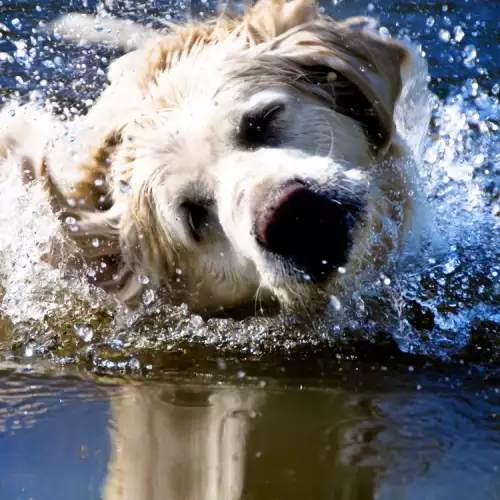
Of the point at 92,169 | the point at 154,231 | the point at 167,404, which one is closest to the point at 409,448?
the point at 167,404

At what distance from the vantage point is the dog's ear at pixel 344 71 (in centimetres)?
354

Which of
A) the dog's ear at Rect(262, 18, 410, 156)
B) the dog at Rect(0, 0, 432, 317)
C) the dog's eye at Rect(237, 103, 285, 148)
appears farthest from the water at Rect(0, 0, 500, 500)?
the dog's eye at Rect(237, 103, 285, 148)

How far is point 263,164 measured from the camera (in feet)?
10.2

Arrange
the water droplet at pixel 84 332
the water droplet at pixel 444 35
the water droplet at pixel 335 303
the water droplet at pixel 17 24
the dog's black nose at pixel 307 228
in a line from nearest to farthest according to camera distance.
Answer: the dog's black nose at pixel 307 228 → the water droplet at pixel 335 303 → the water droplet at pixel 84 332 → the water droplet at pixel 444 35 → the water droplet at pixel 17 24

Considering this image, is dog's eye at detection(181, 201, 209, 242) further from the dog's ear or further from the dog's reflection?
the dog's reflection

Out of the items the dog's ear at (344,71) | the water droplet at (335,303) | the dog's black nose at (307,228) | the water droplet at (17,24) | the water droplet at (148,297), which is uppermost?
the water droplet at (17,24)

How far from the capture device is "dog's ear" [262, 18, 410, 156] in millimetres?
3543

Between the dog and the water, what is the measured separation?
20 centimetres

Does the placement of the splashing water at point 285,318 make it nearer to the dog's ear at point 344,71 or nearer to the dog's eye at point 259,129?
the dog's ear at point 344,71

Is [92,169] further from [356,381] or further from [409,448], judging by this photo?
[409,448]

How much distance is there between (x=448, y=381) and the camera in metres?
2.67

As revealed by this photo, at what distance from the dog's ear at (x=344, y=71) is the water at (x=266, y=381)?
693 millimetres

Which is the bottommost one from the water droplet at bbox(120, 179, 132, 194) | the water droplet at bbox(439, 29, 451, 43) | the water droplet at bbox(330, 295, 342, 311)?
the water droplet at bbox(330, 295, 342, 311)

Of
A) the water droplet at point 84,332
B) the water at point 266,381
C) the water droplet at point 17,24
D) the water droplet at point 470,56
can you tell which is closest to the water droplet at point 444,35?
the water droplet at point 470,56
